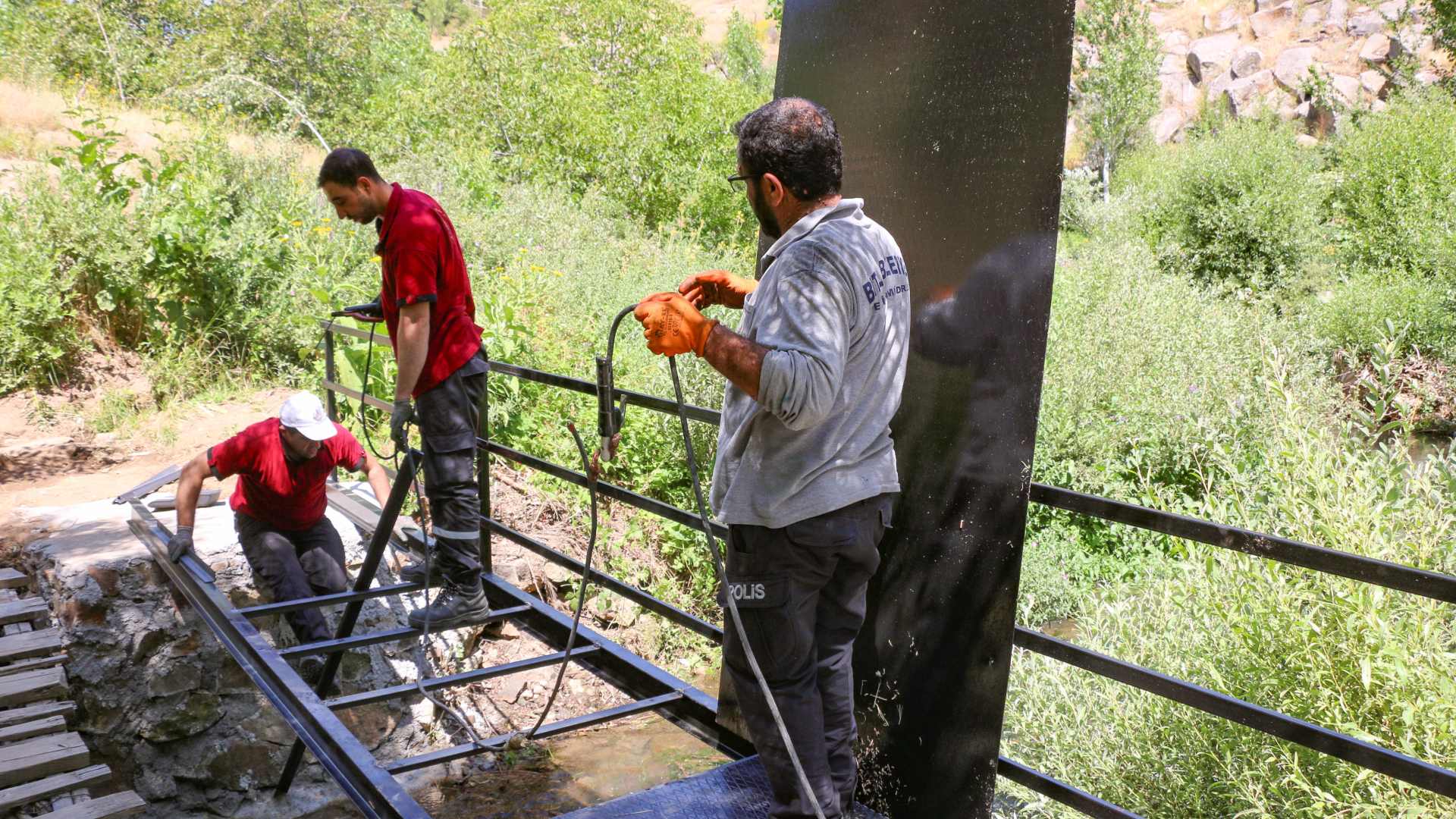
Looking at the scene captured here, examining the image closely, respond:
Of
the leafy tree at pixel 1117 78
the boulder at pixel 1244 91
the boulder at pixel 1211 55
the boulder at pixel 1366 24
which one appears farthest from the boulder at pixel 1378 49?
the leafy tree at pixel 1117 78

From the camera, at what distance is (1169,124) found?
150 ft

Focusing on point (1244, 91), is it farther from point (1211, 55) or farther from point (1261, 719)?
point (1261, 719)

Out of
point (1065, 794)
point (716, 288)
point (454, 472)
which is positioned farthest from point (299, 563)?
point (1065, 794)

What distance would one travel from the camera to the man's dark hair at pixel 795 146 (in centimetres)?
210

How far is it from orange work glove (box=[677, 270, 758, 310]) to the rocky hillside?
1475 inches

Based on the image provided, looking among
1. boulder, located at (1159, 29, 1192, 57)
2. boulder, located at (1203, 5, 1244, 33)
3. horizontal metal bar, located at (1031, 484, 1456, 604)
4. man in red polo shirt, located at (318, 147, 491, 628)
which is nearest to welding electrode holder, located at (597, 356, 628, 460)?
horizontal metal bar, located at (1031, 484, 1456, 604)

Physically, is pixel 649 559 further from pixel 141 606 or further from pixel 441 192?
pixel 441 192

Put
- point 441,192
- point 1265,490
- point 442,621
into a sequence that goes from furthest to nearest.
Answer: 1. point 441,192
2. point 1265,490
3. point 442,621

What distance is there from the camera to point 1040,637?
7.57 feet

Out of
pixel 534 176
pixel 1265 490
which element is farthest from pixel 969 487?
pixel 534 176

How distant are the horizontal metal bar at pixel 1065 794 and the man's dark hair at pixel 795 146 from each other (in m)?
1.40

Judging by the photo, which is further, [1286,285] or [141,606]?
[1286,285]

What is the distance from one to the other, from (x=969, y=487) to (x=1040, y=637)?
38cm

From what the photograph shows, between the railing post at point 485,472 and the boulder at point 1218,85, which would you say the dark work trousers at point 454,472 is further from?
the boulder at point 1218,85
